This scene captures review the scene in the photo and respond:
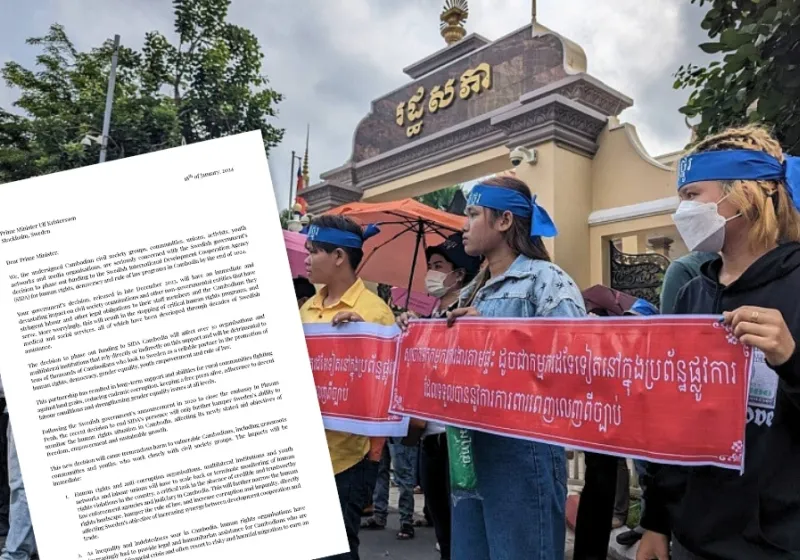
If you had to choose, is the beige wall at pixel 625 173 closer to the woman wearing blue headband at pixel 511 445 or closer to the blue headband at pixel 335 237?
the blue headband at pixel 335 237

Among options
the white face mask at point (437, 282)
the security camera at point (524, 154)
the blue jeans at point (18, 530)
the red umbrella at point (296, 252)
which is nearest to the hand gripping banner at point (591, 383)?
the white face mask at point (437, 282)

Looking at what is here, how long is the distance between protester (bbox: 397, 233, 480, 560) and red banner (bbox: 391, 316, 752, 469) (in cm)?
44

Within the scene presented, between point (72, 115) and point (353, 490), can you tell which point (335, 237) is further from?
point (72, 115)

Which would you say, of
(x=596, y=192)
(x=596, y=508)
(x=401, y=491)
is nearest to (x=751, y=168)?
(x=596, y=508)

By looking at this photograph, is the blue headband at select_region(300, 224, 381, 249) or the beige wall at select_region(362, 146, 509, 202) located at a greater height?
the beige wall at select_region(362, 146, 509, 202)

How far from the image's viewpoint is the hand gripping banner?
148 centimetres

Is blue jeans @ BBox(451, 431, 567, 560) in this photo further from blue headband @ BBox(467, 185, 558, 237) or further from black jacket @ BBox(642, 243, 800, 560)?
blue headband @ BBox(467, 185, 558, 237)

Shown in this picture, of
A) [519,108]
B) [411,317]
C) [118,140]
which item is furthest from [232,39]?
[411,317]

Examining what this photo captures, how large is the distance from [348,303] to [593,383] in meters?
1.16

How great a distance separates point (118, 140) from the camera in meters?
15.9

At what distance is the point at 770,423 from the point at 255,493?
44.4 inches

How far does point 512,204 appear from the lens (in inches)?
86.0

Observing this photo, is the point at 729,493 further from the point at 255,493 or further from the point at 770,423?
the point at 255,493

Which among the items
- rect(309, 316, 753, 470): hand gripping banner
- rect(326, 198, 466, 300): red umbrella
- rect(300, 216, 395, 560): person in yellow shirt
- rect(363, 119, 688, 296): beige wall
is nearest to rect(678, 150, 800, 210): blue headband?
rect(309, 316, 753, 470): hand gripping banner
